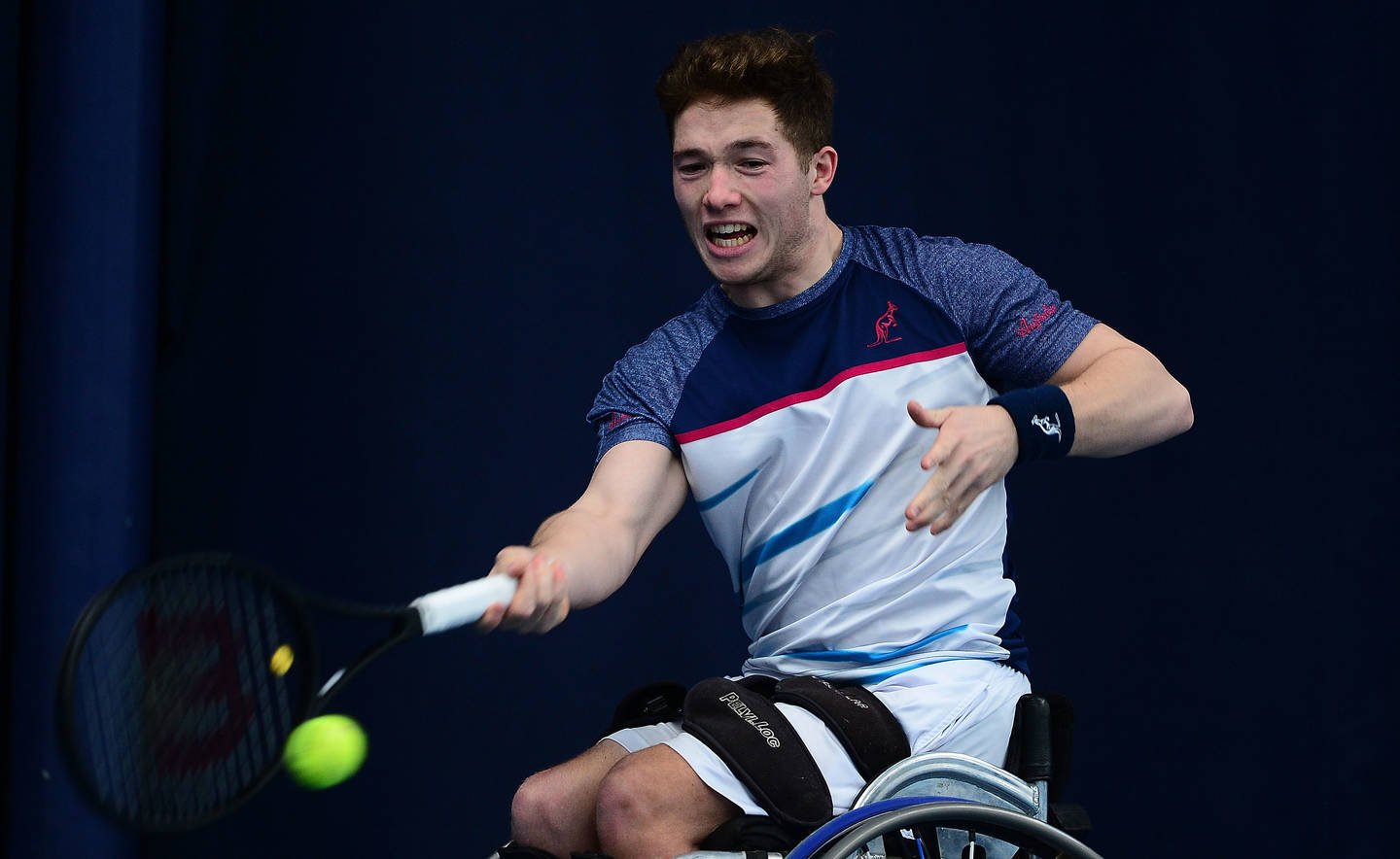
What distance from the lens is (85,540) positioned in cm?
224

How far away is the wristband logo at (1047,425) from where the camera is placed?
4.87ft

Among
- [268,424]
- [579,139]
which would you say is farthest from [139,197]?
[579,139]

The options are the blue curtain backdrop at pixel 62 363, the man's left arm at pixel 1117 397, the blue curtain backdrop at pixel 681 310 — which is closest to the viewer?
the man's left arm at pixel 1117 397

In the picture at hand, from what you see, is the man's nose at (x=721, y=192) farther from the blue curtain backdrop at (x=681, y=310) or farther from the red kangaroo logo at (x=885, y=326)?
the blue curtain backdrop at (x=681, y=310)

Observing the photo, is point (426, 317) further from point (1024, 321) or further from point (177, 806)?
point (177, 806)

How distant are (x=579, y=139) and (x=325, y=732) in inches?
61.2

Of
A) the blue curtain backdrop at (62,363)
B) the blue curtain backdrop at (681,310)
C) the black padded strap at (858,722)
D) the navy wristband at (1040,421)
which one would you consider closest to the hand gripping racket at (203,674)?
the black padded strap at (858,722)

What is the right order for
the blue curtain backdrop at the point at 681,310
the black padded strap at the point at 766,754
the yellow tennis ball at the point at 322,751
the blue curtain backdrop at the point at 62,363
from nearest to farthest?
the yellow tennis ball at the point at 322,751, the black padded strap at the point at 766,754, the blue curtain backdrop at the point at 62,363, the blue curtain backdrop at the point at 681,310

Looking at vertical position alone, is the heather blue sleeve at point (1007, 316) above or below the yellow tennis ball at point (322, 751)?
above

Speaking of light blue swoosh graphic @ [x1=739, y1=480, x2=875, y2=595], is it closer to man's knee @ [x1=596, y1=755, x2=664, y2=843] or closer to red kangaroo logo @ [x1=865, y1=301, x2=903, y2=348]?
red kangaroo logo @ [x1=865, y1=301, x2=903, y2=348]

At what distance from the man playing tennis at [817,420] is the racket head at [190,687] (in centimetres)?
31

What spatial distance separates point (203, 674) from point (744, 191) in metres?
0.82

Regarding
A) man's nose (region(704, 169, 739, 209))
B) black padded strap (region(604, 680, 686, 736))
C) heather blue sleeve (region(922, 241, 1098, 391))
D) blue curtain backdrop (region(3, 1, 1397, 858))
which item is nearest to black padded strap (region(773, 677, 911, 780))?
black padded strap (region(604, 680, 686, 736))

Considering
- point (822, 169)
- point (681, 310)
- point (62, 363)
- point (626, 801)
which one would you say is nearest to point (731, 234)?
point (822, 169)
